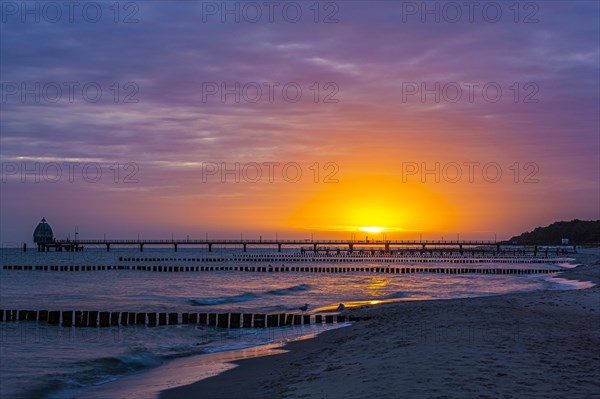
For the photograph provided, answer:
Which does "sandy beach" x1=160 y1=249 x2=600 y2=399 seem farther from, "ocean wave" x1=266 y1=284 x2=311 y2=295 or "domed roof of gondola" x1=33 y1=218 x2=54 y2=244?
"domed roof of gondola" x1=33 y1=218 x2=54 y2=244

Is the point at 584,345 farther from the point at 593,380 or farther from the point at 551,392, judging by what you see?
the point at 551,392

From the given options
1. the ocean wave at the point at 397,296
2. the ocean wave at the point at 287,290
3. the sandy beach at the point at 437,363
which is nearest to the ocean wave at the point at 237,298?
the ocean wave at the point at 287,290

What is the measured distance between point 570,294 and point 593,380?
23.1m

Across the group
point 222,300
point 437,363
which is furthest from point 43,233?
point 437,363

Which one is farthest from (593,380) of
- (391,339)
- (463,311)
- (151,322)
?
(151,322)

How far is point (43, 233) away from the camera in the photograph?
19075 centimetres

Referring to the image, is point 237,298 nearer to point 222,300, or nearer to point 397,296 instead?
point 222,300

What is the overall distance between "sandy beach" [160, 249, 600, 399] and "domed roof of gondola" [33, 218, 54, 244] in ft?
608

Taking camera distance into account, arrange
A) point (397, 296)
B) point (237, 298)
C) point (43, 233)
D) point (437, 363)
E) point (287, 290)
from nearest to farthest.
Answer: point (437, 363), point (397, 296), point (237, 298), point (287, 290), point (43, 233)

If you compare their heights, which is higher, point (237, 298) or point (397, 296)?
point (397, 296)

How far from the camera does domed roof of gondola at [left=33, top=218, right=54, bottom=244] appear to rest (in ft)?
619

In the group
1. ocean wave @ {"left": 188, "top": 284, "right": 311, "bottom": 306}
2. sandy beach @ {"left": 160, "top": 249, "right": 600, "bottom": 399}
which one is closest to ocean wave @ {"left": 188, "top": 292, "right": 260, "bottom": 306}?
ocean wave @ {"left": 188, "top": 284, "right": 311, "bottom": 306}

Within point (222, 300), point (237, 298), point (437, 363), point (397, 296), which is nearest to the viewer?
point (437, 363)

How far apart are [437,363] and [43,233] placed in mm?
196020
